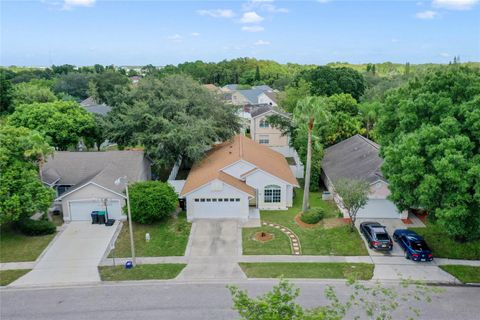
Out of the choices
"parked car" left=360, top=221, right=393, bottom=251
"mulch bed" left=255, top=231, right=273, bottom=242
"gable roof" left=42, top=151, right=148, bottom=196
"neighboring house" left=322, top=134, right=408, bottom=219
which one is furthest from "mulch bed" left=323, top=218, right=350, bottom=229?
"gable roof" left=42, top=151, right=148, bottom=196

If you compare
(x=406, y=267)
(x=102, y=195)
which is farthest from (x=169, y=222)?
(x=406, y=267)

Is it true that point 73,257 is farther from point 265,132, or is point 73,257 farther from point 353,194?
point 265,132

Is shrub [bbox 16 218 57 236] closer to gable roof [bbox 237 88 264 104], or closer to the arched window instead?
the arched window

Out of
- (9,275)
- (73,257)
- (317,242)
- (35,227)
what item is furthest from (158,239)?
(317,242)

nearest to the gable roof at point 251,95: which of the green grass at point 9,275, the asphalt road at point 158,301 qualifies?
the green grass at point 9,275

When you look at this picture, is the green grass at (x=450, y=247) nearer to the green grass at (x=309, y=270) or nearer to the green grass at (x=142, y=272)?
the green grass at (x=309, y=270)

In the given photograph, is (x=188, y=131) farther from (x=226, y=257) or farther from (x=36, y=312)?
(x=36, y=312)
